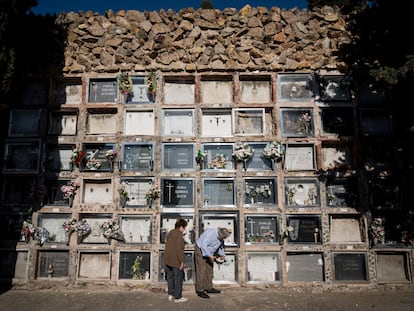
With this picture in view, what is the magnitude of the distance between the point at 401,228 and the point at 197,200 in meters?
3.85

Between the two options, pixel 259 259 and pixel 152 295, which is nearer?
pixel 152 295

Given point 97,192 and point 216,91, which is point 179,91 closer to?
point 216,91

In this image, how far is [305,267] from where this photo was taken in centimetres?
575

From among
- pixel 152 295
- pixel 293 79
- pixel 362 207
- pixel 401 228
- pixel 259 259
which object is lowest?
pixel 152 295

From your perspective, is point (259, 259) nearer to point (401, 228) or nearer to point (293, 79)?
point (401, 228)

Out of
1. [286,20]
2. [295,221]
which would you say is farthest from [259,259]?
[286,20]

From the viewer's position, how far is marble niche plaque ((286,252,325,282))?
5.69 metres

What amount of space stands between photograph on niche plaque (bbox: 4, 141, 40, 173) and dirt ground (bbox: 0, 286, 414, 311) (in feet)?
7.32

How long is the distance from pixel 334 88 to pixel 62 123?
566 cm

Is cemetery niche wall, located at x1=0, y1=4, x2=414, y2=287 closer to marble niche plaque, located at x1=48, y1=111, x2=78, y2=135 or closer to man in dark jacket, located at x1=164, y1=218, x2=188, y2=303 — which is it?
marble niche plaque, located at x1=48, y1=111, x2=78, y2=135

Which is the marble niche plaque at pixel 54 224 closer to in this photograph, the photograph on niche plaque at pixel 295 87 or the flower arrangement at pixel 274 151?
the flower arrangement at pixel 274 151

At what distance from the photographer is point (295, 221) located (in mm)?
5949

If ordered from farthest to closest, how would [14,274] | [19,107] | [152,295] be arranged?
[19,107] → [14,274] → [152,295]

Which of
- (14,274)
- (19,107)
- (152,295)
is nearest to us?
(152,295)
